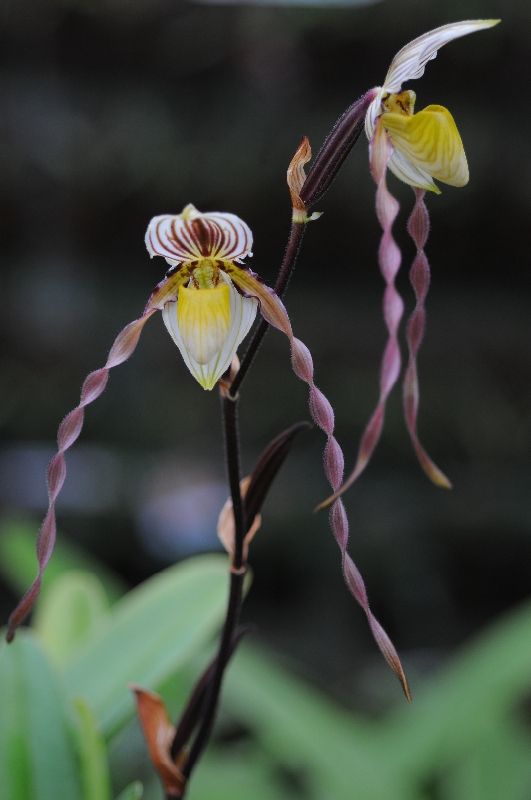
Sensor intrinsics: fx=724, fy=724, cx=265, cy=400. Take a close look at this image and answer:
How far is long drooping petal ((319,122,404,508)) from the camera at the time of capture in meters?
0.34

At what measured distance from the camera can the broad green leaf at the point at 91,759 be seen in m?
0.45

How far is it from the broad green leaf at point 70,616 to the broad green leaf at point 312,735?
332 millimetres

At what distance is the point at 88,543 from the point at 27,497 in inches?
7.1

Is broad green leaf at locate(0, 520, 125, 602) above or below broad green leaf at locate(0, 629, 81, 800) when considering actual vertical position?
below

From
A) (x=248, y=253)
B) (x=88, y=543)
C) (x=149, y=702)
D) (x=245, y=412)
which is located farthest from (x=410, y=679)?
(x=248, y=253)

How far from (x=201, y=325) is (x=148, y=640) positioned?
0.34m

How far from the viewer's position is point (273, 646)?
1.73m

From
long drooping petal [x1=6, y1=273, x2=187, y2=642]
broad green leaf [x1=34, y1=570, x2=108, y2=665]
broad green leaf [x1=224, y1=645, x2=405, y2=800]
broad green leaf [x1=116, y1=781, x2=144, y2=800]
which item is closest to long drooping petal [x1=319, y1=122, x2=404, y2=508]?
long drooping petal [x1=6, y1=273, x2=187, y2=642]

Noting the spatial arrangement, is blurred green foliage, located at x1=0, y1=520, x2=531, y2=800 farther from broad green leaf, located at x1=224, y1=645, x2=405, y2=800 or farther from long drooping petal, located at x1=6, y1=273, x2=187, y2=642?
long drooping petal, located at x1=6, y1=273, x2=187, y2=642

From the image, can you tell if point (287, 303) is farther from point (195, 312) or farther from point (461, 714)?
point (195, 312)

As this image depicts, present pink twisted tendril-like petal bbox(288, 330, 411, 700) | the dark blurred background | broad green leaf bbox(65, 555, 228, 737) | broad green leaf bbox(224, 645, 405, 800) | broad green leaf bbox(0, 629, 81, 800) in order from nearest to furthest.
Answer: pink twisted tendril-like petal bbox(288, 330, 411, 700)
broad green leaf bbox(0, 629, 81, 800)
broad green leaf bbox(65, 555, 228, 737)
broad green leaf bbox(224, 645, 405, 800)
the dark blurred background

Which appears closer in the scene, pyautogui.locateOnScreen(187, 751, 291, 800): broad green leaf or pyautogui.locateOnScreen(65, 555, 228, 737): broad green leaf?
pyautogui.locateOnScreen(65, 555, 228, 737): broad green leaf

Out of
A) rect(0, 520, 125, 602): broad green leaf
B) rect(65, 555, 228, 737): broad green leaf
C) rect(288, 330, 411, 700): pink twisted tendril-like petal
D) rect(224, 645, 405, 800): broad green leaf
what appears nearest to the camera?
rect(288, 330, 411, 700): pink twisted tendril-like petal

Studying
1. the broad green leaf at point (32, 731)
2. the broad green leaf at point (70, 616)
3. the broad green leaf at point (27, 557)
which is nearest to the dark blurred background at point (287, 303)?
the broad green leaf at point (27, 557)
